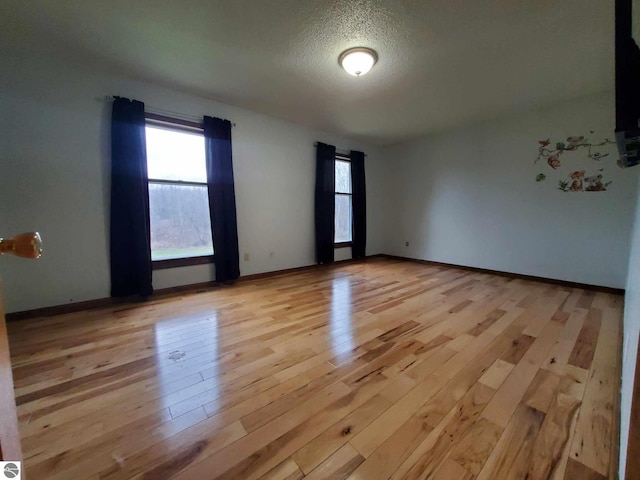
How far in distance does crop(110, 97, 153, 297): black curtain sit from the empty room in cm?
2

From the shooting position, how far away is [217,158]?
3211 mm

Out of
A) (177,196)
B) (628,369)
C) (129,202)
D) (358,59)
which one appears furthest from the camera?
(177,196)

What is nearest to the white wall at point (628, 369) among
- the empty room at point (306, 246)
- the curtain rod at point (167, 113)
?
the empty room at point (306, 246)

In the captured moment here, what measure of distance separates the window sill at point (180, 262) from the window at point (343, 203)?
2369 mm

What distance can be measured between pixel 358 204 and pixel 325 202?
89 centimetres

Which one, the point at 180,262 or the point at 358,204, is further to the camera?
the point at 358,204

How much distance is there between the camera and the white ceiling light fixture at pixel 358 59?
2166 mm

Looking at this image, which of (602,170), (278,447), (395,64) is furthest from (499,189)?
(278,447)

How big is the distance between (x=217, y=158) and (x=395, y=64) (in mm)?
2295

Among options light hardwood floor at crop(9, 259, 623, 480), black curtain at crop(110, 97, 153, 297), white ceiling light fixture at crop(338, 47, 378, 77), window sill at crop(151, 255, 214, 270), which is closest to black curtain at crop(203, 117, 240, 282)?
window sill at crop(151, 255, 214, 270)

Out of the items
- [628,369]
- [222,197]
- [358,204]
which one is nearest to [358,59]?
[222,197]

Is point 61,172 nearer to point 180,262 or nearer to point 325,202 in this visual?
point 180,262

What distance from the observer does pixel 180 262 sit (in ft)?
10.1

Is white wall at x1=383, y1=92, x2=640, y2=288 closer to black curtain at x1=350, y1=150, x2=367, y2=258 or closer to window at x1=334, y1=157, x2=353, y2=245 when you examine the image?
black curtain at x1=350, y1=150, x2=367, y2=258
